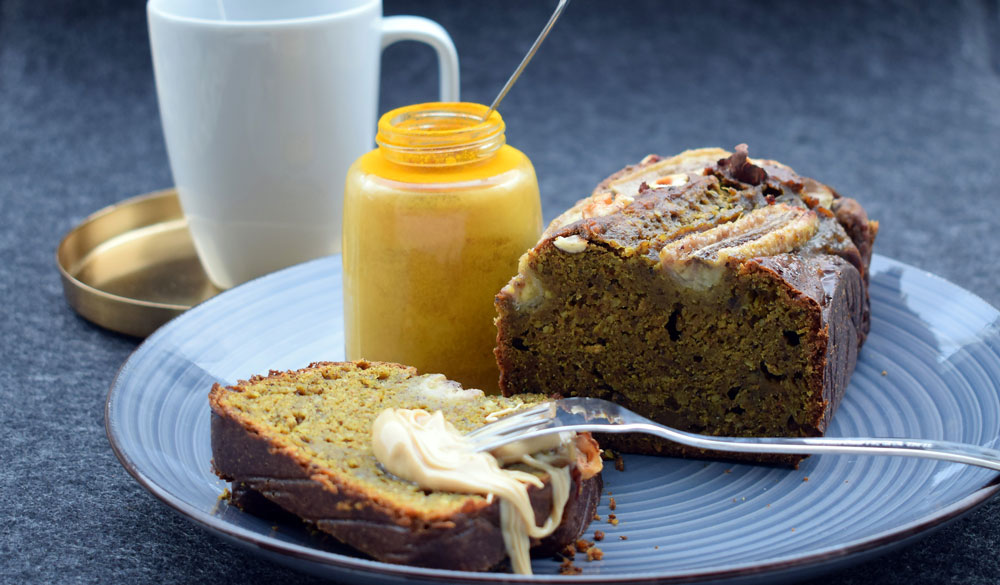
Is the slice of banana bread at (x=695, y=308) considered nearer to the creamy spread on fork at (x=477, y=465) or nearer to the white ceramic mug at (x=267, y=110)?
the creamy spread on fork at (x=477, y=465)

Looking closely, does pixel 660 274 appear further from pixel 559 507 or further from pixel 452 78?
pixel 452 78

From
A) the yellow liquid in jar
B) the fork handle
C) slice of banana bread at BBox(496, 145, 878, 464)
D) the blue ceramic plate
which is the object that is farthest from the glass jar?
the fork handle

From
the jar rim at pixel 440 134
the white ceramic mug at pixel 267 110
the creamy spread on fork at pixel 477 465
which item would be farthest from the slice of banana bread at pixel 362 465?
the white ceramic mug at pixel 267 110

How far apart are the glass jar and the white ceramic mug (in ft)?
2.01

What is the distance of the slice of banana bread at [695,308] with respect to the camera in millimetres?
2523

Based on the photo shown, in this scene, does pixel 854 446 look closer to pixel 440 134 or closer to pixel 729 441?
pixel 729 441

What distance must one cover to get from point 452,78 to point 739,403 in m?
1.55

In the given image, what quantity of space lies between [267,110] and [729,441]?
5.95 feet

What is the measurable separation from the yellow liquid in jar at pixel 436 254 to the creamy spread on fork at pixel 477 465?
558mm

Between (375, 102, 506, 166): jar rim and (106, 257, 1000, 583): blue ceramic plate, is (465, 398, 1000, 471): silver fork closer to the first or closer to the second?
(106, 257, 1000, 583): blue ceramic plate

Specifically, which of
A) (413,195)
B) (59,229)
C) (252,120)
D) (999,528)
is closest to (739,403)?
(999,528)

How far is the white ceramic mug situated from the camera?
3309 mm

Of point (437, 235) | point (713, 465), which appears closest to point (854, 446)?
point (713, 465)

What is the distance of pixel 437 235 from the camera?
9.02 ft
